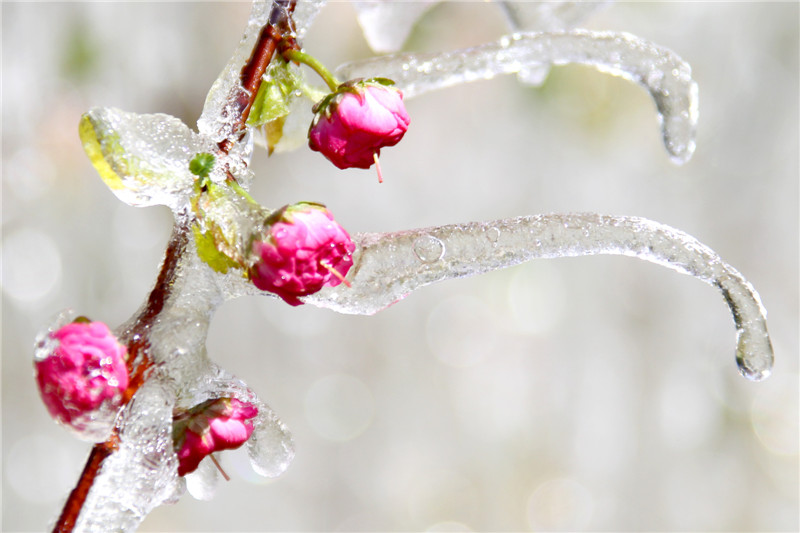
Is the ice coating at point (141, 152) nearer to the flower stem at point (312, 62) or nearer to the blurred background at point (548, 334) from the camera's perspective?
the flower stem at point (312, 62)

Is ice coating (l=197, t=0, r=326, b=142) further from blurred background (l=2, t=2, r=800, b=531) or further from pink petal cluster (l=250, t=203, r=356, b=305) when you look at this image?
blurred background (l=2, t=2, r=800, b=531)

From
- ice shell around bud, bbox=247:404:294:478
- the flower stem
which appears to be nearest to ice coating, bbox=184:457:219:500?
ice shell around bud, bbox=247:404:294:478

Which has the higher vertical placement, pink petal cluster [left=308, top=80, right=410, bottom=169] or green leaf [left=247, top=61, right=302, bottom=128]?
green leaf [left=247, top=61, right=302, bottom=128]

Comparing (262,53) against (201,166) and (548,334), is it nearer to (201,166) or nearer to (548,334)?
(201,166)

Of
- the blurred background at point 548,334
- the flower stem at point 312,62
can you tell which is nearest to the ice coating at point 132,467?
the flower stem at point 312,62

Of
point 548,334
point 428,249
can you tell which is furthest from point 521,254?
point 548,334
